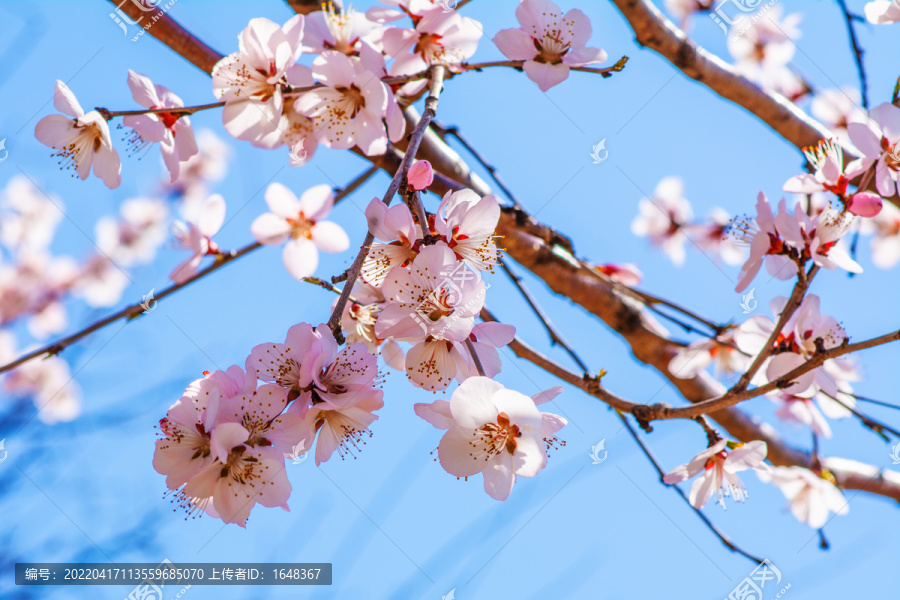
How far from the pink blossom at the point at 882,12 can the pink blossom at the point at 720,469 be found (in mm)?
1069

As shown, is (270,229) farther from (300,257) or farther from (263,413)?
(263,413)

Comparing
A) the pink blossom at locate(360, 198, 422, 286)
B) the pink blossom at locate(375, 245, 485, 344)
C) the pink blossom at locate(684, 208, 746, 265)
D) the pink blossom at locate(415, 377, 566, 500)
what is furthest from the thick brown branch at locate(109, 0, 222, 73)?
the pink blossom at locate(684, 208, 746, 265)

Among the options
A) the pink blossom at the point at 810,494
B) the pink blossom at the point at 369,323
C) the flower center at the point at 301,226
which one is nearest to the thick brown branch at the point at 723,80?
the pink blossom at the point at 810,494

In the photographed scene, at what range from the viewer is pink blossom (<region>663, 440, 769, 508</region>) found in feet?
3.79

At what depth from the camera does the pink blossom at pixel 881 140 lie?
43.4 inches

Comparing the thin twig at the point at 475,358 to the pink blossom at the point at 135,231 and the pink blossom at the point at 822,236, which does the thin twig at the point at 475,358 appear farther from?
the pink blossom at the point at 135,231

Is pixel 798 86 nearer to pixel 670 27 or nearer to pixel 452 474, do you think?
pixel 670 27

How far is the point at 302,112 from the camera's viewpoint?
103 cm

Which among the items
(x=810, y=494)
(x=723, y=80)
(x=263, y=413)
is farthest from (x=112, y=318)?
(x=810, y=494)

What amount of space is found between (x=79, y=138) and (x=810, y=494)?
2.23m

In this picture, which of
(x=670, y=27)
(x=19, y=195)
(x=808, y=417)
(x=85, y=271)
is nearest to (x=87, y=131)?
(x=670, y=27)

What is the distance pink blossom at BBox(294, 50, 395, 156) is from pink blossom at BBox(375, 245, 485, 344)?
36 centimetres

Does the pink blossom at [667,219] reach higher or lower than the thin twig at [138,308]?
higher

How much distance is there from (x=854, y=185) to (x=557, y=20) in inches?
30.7
